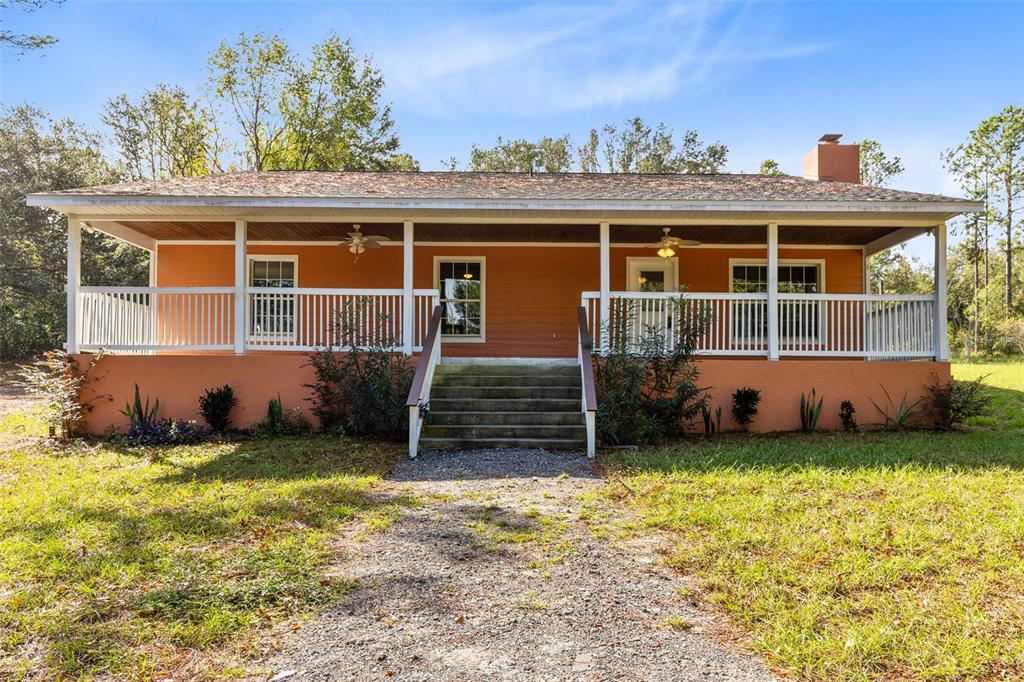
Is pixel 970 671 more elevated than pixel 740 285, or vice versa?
pixel 740 285

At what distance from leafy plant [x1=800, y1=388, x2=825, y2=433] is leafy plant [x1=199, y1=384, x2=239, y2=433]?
8466mm

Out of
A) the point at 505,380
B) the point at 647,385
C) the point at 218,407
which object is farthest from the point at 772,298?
the point at 218,407

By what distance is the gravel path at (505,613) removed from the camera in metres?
2.67

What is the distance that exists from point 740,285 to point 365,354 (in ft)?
25.4

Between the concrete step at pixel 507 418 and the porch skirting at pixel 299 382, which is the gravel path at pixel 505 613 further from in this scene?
the porch skirting at pixel 299 382

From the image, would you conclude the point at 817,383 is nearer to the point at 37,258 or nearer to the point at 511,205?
the point at 511,205

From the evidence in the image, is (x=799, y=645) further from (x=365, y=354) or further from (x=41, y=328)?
(x=41, y=328)

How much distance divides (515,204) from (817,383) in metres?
5.30

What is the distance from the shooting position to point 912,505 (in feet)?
16.0

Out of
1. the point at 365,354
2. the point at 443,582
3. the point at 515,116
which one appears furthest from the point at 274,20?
the point at 443,582

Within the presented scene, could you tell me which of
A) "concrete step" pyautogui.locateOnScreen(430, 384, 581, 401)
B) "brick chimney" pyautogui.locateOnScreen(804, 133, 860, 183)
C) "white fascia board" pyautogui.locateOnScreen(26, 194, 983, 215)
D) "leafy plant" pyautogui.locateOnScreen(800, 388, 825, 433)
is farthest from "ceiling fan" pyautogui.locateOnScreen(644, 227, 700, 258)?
"brick chimney" pyautogui.locateOnScreen(804, 133, 860, 183)

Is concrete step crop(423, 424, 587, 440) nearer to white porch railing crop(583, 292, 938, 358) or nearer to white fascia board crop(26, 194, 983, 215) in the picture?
white porch railing crop(583, 292, 938, 358)

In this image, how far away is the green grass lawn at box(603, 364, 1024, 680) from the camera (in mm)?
2770

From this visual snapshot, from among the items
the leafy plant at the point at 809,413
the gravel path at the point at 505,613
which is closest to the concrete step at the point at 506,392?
the leafy plant at the point at 809,413
